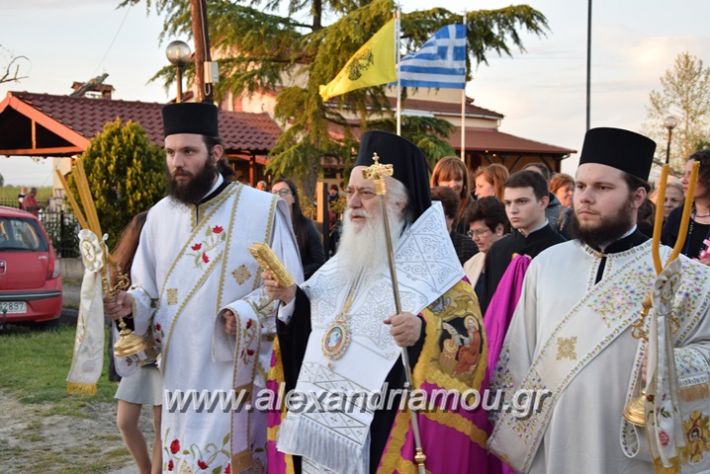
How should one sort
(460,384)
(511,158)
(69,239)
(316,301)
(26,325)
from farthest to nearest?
1. (511,158)
2. (69,239)
3. (26,325)
4. (316,301)
5. (460,384)

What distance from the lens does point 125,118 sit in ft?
63.3

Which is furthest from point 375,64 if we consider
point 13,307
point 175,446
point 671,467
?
point 671,467

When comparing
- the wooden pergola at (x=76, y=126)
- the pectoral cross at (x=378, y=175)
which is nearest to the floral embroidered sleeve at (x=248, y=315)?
the pectoral cross at (x=378, y=175)

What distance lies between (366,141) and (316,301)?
744 mm

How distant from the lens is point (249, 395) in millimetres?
4191

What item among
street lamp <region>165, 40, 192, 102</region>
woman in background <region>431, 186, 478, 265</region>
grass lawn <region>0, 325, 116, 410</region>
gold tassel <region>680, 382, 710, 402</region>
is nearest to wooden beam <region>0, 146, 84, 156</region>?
grass lawn <region>0, 325, 116, 410</region>

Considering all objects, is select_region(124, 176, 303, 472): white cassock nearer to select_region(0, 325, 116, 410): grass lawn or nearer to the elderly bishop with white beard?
the elderly bishop with white beard

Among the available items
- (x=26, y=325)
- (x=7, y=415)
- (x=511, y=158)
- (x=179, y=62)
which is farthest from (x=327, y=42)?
(x=511, y=158)

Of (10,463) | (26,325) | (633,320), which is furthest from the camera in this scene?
(26,325)

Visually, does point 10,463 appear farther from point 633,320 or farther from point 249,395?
point 633,320

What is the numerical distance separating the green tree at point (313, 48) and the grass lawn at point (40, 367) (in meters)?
7.69

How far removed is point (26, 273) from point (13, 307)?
466mm

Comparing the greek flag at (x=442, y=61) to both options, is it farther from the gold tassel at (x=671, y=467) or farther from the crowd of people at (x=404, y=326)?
the gold tassel at (x=671, y=467)

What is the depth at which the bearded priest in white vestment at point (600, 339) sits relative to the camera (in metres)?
3.03
